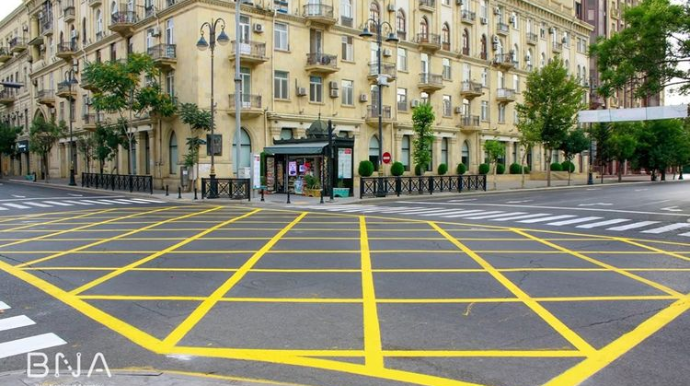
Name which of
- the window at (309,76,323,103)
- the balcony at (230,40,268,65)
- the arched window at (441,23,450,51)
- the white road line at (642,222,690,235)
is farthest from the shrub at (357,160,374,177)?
the white road line at (642,222,690,235)

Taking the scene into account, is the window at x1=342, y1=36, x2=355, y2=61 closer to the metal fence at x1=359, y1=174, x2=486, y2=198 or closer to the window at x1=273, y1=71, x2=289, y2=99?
the window at x1=273, y1=71, x2=289, y2=99

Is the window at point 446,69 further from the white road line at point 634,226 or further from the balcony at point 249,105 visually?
the white road line at point 634,226

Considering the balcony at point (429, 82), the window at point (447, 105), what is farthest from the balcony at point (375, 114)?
the window at point (447, 105)

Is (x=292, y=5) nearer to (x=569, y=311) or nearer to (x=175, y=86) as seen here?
(x=175, y=86)

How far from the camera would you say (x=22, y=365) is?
4957mm

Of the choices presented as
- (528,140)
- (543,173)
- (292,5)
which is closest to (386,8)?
(292,5)

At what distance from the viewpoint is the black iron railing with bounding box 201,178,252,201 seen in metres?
28.6

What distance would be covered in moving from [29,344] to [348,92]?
1513 inches

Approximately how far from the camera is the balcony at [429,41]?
46875 mm

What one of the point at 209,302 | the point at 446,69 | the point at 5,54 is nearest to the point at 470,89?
the point at 446,69

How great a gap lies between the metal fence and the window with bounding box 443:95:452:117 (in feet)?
42.6

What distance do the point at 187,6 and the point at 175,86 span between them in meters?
5.40

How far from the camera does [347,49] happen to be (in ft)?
140

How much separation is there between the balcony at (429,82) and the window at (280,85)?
13.5 m
